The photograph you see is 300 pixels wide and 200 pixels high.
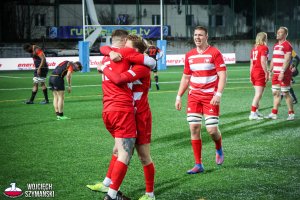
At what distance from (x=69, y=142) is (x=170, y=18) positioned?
146 ft

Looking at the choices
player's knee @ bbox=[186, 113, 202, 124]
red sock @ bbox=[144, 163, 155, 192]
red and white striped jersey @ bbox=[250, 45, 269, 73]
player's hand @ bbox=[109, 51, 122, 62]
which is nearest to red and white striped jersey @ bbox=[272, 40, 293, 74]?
red and white striped jersey @ bbox=[250, 45, 269, 73]

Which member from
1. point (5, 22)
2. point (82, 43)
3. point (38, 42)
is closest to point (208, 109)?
point (82, 43)

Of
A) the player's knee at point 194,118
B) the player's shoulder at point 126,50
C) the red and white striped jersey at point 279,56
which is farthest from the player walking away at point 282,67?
the player's shoulder at point 126,50

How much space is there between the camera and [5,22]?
4631 centimetres

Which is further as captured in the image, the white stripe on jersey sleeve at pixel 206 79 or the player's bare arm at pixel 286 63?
the player's bare arm at pixel 286 63

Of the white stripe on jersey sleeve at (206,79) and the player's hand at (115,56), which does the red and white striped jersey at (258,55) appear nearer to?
the white stripe on jersey sleeve at (206,79)

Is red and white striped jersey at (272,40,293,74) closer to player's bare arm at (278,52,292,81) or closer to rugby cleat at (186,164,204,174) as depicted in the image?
player's bare arm at (278,52,292,81)

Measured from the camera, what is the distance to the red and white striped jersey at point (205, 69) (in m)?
8.10

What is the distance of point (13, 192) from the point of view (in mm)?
6844

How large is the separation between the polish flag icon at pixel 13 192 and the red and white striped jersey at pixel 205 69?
10.0 ft

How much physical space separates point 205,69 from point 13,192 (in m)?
3.38

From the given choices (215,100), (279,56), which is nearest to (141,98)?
(215,100)

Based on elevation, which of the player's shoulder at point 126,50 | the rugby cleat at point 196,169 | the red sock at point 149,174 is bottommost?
the rugby cleat at point 196,169

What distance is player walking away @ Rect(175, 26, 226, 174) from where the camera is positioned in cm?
804
